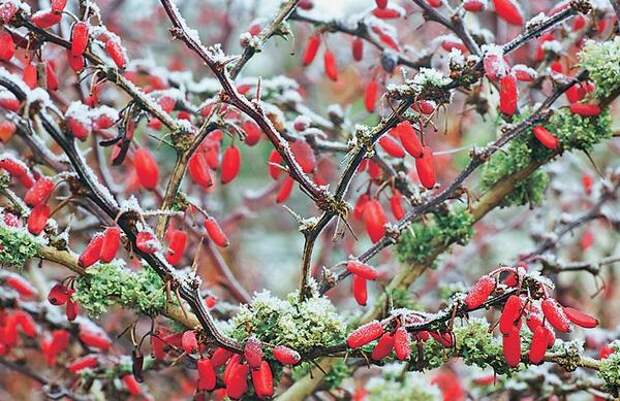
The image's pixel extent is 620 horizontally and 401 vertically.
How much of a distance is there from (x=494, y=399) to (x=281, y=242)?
11.1ft

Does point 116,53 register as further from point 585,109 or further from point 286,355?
point 585,109

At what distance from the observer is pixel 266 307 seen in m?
1.48

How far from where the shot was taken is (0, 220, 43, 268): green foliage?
1.36 m

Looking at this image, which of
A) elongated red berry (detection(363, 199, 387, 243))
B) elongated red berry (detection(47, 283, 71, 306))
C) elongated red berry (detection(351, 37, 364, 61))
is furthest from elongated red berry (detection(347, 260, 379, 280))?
elongated red berry (detection(351, 37, 364, 61))

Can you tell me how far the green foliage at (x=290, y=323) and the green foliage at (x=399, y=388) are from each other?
0.59 metres

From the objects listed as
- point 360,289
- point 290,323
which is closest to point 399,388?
point 360,289

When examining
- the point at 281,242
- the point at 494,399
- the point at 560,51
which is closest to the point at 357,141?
the point at 560,51

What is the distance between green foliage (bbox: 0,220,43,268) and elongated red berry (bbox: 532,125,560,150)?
100 cm

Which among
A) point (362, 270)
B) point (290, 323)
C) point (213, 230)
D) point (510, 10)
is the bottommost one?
point (290, 323)

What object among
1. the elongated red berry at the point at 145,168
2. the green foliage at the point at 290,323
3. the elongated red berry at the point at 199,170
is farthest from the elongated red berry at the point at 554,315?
the elongated red berry at the point at 145,168

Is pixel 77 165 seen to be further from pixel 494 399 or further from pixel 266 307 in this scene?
pixel 494 399

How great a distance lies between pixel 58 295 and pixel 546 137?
1003mm

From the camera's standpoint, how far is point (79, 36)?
54.3 inches

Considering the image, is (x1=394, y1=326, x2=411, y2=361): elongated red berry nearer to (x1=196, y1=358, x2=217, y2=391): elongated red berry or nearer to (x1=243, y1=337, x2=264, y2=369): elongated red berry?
(x1=243, y1=337, x2=264, y2=369): elongated red berry
